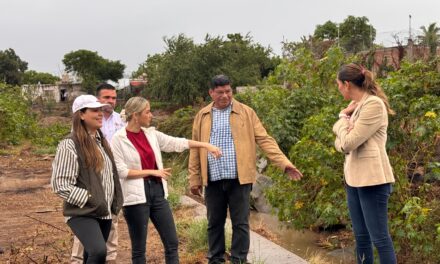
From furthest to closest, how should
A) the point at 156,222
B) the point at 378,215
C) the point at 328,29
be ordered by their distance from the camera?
the point at 328,29
the point at 156,222
the point at 378,215

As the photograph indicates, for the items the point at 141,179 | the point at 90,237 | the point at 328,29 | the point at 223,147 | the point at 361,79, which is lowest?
the point at 90,237

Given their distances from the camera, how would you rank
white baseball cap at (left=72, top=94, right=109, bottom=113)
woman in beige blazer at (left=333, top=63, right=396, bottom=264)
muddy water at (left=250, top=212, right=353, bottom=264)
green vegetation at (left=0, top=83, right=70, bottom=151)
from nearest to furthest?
white baseball cap at (left=72, top=94, right=109, bottom=113), woman in beige blazer at (left=333, top=63, right=396, bottom=264), muddy water at (left=250, top=212, right=353, bottom=264), green vegetation at (left=0, top=83, right=70, bottom=151)

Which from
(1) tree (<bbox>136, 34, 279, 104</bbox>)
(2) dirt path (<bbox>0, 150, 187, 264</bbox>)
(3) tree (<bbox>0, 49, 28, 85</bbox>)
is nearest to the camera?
(2) dirt path (<bbox>0, 150, 187, 264</bbox>)

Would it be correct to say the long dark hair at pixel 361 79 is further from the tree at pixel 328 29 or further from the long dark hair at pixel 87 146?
the tree at pixel 328 29

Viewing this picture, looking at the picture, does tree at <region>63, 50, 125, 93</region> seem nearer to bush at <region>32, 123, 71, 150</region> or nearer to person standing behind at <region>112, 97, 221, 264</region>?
bush at <region>32, 123, 71, 150</region>

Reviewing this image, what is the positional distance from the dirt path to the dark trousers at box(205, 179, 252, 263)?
985mm

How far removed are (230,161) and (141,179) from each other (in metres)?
0.89

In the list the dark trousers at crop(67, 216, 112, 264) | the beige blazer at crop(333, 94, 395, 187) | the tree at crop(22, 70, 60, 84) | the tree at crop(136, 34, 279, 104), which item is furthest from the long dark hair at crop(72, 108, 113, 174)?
the tree at crop(22, 70, 60, 84)

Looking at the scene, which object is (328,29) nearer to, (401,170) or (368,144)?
(401,170)

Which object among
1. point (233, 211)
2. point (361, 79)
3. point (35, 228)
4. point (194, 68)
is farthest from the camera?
point (194, 68)

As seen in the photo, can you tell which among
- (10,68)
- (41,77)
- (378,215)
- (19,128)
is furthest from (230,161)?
(41,77)

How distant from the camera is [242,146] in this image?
4977mm

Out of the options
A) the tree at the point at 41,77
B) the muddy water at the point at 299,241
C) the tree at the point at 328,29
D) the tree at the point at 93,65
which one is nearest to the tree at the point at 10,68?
the tree at the point at 93,65

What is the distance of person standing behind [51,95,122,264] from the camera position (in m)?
3.83
